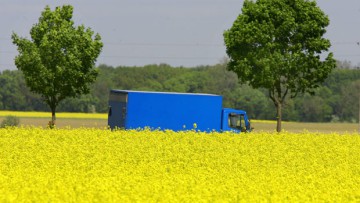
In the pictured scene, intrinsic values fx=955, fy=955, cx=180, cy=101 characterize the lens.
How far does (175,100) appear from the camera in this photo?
48.2 metres

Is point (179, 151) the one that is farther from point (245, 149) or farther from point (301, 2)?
point (301, 2)

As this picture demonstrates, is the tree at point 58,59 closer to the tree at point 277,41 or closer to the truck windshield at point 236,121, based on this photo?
the tree at point 277,41

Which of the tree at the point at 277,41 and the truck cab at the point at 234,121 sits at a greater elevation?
the tree at the point at 277,41

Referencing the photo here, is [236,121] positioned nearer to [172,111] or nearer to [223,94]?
[172,111]

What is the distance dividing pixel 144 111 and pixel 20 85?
115303 millimetres

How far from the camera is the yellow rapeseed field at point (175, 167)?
1789 cm

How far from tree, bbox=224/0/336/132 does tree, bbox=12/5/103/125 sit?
33.0 ft

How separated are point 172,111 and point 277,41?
74.7ft

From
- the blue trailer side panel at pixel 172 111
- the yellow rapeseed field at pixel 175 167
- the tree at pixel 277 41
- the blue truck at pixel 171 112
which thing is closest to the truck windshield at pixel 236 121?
the blue truck at pixel 171 112

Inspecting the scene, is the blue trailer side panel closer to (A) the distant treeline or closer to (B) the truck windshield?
(B) the truck windshield

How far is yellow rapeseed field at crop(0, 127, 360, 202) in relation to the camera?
17891 millimetres

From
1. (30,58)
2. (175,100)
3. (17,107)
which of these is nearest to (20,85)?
(17,107)

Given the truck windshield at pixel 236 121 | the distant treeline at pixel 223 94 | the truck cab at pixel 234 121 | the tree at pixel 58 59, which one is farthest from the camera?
the distant treeline at pixel 223 94

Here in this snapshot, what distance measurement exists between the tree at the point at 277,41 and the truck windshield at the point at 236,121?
17853mm
